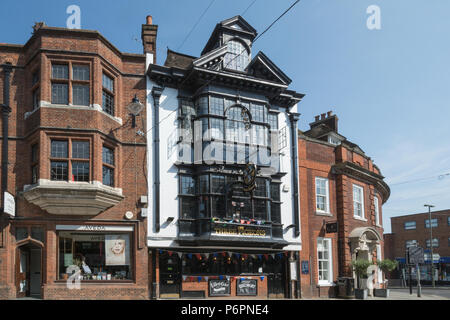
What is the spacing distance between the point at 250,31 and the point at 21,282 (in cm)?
1635

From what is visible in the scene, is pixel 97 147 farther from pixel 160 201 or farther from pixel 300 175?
pixel 300 175

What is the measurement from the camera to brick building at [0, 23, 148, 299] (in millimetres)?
19656

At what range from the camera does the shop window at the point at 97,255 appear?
66.7 feet

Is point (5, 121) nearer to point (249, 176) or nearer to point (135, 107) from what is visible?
point (135, 107)

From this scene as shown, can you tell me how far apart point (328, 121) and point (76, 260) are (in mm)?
21846

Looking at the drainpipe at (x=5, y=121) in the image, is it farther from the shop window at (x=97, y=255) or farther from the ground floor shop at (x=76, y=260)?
the shop window at (x=97, y=255)

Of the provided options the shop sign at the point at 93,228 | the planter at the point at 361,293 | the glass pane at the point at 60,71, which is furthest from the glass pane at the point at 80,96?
the planter at the point at 361,293

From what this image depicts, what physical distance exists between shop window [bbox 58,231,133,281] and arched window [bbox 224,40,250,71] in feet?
32.7

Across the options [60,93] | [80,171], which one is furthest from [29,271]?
[60,93]

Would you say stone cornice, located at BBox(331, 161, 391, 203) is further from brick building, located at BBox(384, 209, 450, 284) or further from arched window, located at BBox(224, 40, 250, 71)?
brick building, located at BBox(384, 209, 450, 284)

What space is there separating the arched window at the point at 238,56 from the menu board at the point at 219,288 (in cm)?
1053

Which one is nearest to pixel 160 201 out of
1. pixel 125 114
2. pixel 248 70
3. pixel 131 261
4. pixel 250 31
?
pixel 131 261

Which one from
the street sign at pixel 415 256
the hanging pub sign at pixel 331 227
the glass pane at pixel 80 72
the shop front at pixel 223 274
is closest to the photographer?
the glass pane at pixel 80 72

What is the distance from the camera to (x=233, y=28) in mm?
24859
